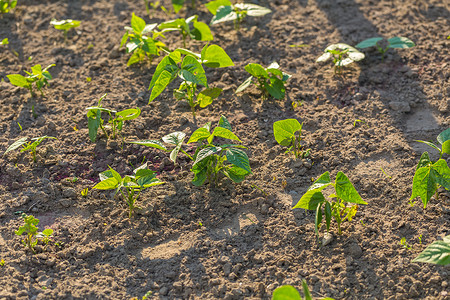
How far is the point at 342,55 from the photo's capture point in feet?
11.6

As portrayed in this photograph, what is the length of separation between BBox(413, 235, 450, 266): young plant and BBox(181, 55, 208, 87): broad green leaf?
4.84 feet

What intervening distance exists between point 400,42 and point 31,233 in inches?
104

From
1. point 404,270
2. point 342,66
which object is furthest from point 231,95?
point 404,270

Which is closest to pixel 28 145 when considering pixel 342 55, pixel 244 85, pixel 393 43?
pixel 244 85

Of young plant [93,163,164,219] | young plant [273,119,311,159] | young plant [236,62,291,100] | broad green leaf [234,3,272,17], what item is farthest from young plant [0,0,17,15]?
young plant [273,119,311,159]

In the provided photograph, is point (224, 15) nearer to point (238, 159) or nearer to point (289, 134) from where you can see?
point (289, 134)

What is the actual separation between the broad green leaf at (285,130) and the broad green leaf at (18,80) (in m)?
1.72

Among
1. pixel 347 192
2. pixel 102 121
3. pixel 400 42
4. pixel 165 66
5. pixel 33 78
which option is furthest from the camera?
pixel 400 42

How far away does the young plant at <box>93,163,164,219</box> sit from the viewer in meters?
2.52

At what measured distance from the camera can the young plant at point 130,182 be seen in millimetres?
2520

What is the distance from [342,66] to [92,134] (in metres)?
1.82

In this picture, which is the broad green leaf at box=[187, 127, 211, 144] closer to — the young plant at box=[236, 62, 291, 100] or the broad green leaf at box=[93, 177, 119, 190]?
the broad green leaf at box=[93, 177, 119, 190]

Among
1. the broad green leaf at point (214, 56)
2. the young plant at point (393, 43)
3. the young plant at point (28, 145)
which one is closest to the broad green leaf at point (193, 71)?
the broad green leaf at point (214, 56)

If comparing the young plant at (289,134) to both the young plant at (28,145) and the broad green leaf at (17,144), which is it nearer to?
the young plant at (28,145)
